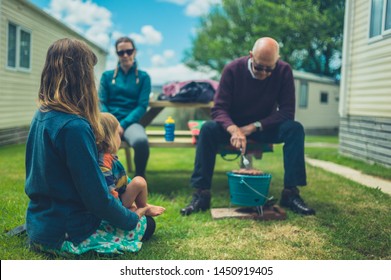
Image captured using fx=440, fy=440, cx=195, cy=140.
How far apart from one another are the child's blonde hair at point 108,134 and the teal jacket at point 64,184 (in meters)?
0.42

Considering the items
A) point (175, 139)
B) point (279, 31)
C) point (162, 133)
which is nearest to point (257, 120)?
point (175, 139)

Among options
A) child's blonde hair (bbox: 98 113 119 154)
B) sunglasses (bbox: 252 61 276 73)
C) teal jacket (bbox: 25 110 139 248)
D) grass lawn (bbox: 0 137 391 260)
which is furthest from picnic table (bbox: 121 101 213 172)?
teal jacket (bbox: 25 110 139 248)

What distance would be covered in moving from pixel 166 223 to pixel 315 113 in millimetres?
7370

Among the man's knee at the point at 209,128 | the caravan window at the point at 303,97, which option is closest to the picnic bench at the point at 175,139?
the man's knee at the point at 209,128

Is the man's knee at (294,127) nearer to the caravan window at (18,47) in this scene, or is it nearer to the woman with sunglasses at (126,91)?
the woman with sunglasses at (126,91)

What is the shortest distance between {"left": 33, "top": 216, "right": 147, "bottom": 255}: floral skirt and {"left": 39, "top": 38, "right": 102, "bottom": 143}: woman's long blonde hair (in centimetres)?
50

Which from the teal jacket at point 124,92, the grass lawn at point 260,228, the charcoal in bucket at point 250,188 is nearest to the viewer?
the grass lawn at point 260,228

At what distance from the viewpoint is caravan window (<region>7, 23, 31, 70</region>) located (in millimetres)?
4387

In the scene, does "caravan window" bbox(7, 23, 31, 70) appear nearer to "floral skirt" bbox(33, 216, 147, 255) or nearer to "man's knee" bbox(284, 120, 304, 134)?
"man's knee" bbox(284, 120, 304, 134)

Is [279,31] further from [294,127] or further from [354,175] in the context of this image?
[294,127]

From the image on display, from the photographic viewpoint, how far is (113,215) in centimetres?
180

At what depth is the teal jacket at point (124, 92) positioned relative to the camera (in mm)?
3582

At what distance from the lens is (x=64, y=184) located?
69.2 inches
